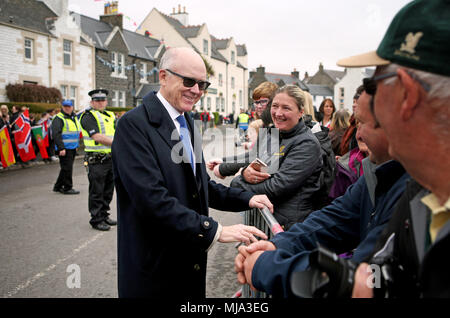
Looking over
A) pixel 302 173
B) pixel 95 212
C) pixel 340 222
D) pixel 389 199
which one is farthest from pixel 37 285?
pixel 389 199

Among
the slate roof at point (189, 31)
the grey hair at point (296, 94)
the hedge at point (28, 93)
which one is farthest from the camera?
the slate roof at point (189, 31)

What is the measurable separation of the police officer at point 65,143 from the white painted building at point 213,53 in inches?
1251

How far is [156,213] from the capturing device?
199 centimetres

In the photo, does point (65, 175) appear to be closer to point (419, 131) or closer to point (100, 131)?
point (100, 131)

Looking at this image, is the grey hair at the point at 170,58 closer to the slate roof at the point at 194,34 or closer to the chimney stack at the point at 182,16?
the slate roof at the point at 194,34

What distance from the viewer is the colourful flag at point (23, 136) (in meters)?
12.4

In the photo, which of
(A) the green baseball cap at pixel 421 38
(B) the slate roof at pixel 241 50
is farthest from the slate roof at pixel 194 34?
(A) the green baseball cap at pixel 421 38

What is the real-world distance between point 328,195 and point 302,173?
0.54 metres

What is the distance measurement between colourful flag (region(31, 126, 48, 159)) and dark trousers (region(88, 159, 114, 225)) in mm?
8224

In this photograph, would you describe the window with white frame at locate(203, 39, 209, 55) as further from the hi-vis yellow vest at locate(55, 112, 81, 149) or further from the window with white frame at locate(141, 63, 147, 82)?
the hi-vis yellow vest at locate(55, 112, 81, 149)

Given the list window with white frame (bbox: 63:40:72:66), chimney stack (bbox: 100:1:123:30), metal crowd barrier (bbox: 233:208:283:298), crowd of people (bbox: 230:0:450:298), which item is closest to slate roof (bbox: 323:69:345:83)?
chimney stack (bbox: 100:1:123:30)

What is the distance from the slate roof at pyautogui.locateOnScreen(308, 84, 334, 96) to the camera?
223 ft
